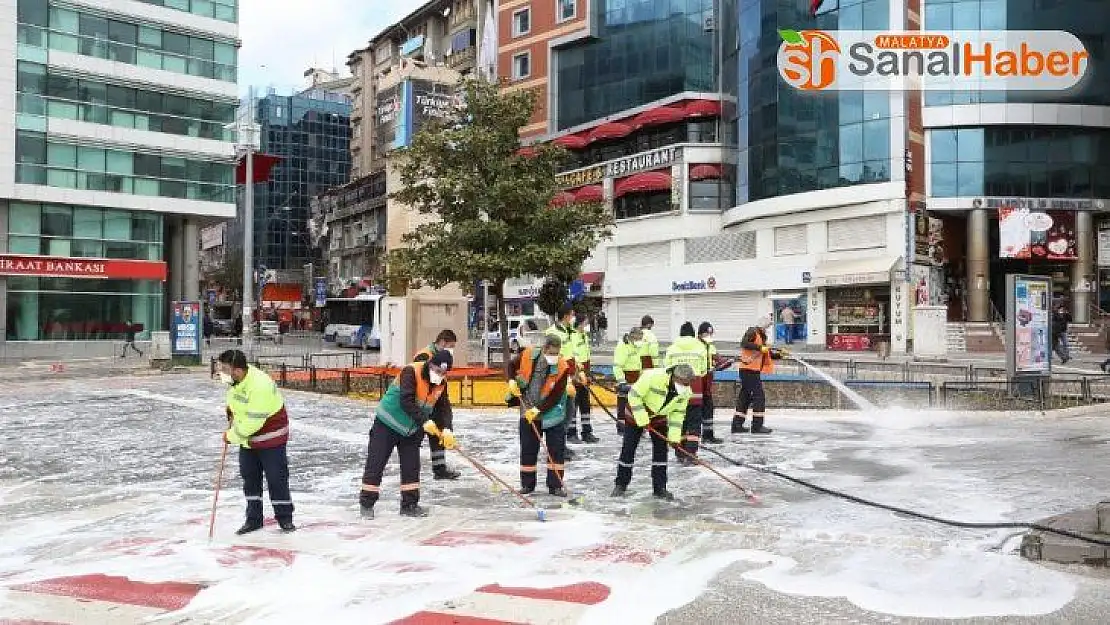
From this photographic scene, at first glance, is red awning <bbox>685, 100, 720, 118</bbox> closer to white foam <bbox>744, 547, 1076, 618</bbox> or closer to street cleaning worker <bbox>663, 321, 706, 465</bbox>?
street cleaning worker <bbox>663, 321, 706, 465</bbox>

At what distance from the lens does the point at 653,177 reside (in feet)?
167

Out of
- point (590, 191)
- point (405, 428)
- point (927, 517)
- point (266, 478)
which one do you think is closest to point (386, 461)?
point (405, 428)

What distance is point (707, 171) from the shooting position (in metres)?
48.9

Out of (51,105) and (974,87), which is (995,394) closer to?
(974,87)

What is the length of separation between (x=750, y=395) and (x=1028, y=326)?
25.0 ft

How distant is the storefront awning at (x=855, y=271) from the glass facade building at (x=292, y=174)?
79413mm

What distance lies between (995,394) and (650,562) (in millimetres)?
14258

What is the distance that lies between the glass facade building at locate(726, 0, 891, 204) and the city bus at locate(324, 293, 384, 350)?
19.7 m

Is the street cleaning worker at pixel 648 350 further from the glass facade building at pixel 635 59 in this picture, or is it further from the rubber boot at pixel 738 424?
the glass facade building at pixel 635 59

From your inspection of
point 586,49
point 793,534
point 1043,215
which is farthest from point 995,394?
point 586,49

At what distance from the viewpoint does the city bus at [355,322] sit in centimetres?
4494

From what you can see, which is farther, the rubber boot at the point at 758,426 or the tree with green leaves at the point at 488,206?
the tree with green leaves at the point at 488,206

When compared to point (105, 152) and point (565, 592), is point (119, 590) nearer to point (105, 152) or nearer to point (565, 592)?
point (565, 592)

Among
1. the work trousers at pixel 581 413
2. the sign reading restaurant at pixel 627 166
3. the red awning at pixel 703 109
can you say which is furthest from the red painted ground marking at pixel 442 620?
the red awning at pixel 703 109
